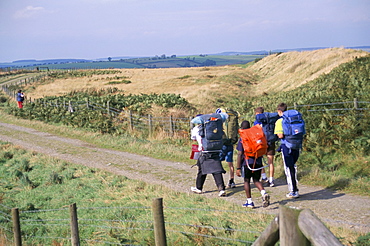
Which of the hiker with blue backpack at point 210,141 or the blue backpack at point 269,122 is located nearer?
the hiker with blue backpack at point 210,141

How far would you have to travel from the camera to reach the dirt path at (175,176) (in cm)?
798

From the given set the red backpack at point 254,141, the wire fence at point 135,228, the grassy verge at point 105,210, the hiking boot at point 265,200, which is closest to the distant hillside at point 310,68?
the grassy verge at point 105,210

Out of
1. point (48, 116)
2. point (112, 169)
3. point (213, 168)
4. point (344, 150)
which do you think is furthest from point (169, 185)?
point (48, 116)

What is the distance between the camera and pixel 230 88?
45.4 metres

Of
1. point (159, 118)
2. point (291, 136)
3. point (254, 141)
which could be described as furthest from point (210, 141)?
point (159, 118)

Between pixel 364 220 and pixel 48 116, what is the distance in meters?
24.7

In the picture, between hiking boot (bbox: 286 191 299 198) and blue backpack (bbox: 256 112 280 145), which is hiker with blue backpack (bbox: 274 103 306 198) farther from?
blue backpack (bbox: 256 112 280 145)

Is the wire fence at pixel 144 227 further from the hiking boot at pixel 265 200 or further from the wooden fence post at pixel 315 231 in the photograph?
the wooden fence post at pixel 315 231

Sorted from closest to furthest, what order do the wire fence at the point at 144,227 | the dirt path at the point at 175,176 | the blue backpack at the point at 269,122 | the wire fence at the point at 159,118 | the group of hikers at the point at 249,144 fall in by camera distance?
the wire fence at the point at 144,227 → the dirt path at the point at 175,176 → the group of hikers at the point at 249,144 → the blue backpack at the point at 269,122 → the wire fence at the point at 159,118

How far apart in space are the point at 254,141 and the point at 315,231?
5.33 meters

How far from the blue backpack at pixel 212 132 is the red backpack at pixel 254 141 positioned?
42.5 inches

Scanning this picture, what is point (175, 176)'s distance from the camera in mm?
12484

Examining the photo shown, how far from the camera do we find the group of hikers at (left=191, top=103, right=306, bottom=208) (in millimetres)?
8156

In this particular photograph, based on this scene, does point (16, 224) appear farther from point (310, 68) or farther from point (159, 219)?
point (310, 68)
